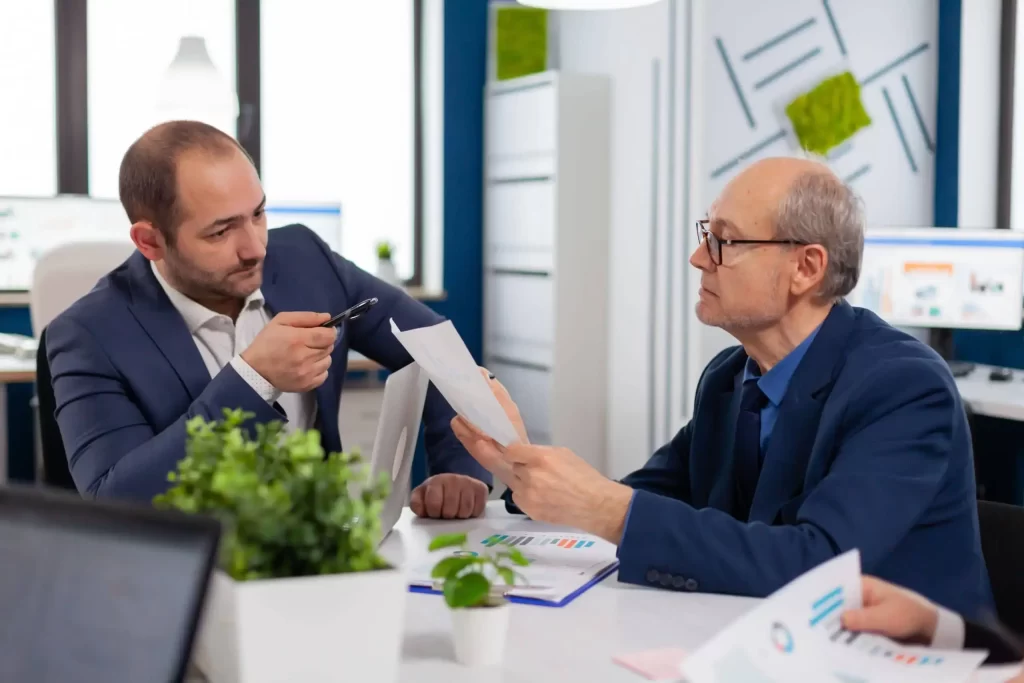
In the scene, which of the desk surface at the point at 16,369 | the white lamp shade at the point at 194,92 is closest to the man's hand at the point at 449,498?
the desk surface at the point at 16,369

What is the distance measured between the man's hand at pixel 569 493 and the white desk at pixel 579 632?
81 millimetres

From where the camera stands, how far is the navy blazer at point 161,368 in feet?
5.60

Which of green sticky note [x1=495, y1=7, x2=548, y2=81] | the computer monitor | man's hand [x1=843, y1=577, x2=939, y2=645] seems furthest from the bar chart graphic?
green sticky note [x1=495, y1=7, x2=548, y2=81]

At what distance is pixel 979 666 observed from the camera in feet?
3.61

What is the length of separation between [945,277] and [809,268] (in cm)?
275

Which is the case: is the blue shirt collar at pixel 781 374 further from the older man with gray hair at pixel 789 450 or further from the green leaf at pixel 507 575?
the green leaf at pixel 507 575

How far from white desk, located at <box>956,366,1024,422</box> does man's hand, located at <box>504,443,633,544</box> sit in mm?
2049

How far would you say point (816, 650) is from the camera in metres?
1.00

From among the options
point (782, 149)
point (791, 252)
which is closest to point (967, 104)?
point (782, 149)

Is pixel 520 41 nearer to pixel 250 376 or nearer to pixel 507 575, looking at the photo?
pixel 250 376

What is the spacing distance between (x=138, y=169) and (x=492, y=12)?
12.3 ft

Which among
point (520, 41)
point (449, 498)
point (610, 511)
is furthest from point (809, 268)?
point (520, 41)

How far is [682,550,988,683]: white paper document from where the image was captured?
3.04ft

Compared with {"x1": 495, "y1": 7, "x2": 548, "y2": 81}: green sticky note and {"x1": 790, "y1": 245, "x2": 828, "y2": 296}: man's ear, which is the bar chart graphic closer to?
{"x1": 790, "y1": 245, "x2": 828, "y2": 296}: man's ear
